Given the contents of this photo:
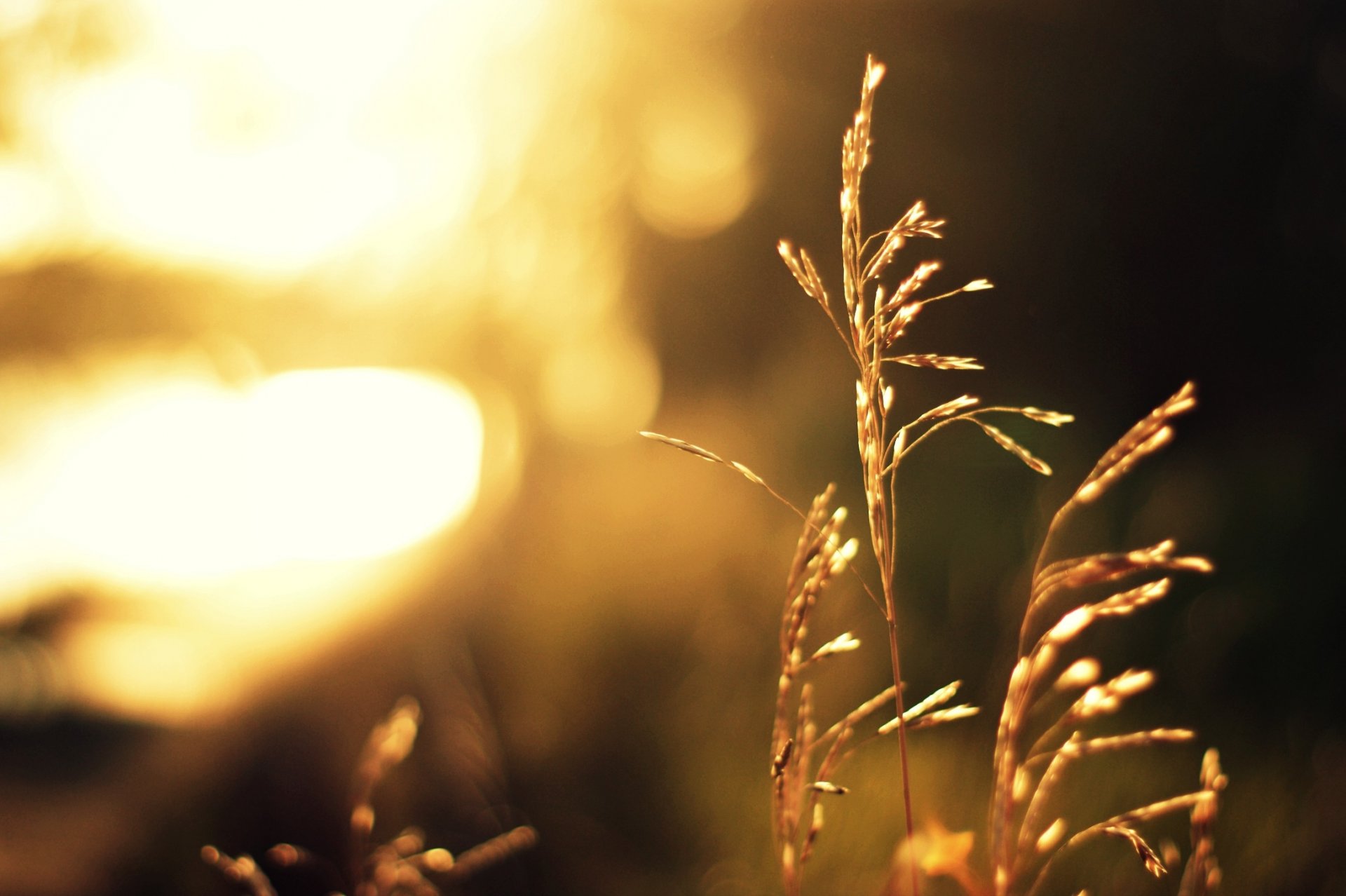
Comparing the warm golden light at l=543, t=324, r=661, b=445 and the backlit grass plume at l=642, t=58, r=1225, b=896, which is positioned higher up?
the backlit grass plume at l=642, t=58, r=1225, b=896

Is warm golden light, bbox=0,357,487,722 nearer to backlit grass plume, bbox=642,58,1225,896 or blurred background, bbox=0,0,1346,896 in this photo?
blurred background, bbox=0,0,1346,896

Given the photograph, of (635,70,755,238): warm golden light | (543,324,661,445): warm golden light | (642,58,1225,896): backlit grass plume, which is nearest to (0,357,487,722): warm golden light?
(543,324,661,445): warm golden light

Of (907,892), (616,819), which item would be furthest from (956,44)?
(616,819)

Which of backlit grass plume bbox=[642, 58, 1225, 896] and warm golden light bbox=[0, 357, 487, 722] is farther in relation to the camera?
warm golden light bbox=[0, 357, 487, 722]

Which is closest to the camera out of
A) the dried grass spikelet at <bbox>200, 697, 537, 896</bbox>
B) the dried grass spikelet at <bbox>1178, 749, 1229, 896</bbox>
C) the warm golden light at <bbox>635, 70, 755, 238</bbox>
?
the dried grass spikelet at <bbox>1178, 749, 1229, 896</bbox>

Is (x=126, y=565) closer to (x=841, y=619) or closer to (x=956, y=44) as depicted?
(x=841, y=619)

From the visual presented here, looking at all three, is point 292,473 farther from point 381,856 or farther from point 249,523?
point 381,856

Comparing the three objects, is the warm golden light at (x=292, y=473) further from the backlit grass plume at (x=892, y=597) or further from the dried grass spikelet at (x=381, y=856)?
the backlit grass plume at (x=892, y=597)

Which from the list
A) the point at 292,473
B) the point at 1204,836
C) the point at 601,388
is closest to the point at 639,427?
the point at 601,388

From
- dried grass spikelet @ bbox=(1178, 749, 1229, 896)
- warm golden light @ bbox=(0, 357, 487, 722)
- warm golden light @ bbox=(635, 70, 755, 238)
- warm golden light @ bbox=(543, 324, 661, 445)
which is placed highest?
warm golden light @ bbox=(635, 70, 755, 238)
